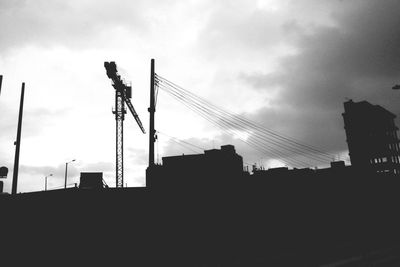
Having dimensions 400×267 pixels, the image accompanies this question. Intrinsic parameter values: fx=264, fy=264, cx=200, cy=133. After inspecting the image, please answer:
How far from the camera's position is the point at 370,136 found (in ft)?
305

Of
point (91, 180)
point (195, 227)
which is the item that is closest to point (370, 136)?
point (91, 180)

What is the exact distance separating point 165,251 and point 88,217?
3770 mm

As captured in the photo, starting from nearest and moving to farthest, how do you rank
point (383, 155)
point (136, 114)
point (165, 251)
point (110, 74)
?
point (165, 251)
point (110, 74)
point (136, 114)
point (383, 155)

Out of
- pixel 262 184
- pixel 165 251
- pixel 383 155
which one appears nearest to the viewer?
pixel 165 251

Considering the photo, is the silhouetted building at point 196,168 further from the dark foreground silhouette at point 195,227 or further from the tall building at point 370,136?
the tall building at point 370,136

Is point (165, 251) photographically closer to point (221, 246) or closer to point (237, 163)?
point (221, 246)

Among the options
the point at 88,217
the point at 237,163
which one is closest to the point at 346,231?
the point at 88,217

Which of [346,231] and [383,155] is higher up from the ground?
[383,155]

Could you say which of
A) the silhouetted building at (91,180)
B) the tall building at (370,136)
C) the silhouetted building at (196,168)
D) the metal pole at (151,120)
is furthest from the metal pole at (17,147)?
the tall building at (370,136)

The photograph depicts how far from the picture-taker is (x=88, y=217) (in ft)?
37.4

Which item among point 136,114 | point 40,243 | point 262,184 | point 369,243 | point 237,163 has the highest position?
point 136,114

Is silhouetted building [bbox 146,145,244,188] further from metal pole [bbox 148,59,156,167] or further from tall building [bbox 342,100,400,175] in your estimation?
tall building [bbox 342,100,400,175]

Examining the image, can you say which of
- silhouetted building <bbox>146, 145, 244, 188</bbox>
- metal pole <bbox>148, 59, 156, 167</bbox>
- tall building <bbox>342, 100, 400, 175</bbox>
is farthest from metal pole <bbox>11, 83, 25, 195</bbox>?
tall building <bbox>342, 100, 400, 175</bbox>

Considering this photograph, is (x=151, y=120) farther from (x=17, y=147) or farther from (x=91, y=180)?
(x=91, y=180)
